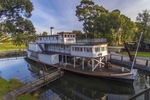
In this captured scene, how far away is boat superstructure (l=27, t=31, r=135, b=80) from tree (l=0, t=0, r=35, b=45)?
10.2m

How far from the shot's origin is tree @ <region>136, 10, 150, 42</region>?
50675 millimetres

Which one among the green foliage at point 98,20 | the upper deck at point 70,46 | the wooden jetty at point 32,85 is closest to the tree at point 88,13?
the green foliage at point 98,20

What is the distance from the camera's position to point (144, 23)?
53156mm

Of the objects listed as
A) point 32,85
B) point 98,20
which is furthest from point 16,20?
point 98,20

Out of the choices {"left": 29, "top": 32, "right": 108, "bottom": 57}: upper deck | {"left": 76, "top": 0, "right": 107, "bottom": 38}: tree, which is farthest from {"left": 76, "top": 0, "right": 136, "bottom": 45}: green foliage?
{"left": 29, "top": 32, "right": 108, "bottom": 57}: upper deck

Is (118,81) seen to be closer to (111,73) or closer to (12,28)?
(111,73)

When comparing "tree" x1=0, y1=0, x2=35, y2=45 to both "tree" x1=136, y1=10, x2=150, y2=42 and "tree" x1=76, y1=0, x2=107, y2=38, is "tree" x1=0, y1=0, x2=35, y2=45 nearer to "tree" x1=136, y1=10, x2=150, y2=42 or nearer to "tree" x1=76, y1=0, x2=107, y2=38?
"tree" x1=76, y1=0, x2=107, y2=38

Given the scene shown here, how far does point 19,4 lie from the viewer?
67.0 ft

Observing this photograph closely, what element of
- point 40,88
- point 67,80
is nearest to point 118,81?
point 67,80

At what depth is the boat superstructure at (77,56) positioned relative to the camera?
2314 centimetres

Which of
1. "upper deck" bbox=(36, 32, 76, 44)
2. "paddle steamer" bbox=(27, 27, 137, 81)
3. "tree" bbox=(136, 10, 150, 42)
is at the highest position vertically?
"tree" bbox=(136, 10, 150, 42)

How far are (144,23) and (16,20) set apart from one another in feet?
159

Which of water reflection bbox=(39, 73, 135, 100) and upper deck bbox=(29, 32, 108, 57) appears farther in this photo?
upper deck bbox=(29, 32, 108, 57)

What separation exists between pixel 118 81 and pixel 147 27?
37.8 metres
